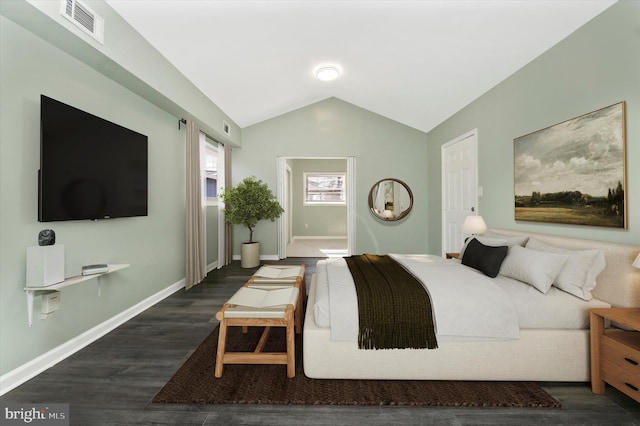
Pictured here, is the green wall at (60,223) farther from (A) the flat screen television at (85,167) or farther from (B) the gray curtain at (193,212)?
(B) the gray curtain at (193,212)

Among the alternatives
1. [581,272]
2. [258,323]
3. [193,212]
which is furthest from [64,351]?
[581,272]

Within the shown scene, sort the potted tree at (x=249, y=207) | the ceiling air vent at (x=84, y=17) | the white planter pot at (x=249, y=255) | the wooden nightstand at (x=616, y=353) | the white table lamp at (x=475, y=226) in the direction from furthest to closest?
1. the white planter pot at (x=249, y=255)
2. the potted tree at (x=249, y=207)
3. the white table lamp at (x=475, y=226)
4. the ceiling air vent at (x=84, y=17)
5. the wooden nightstand at (x=616, y=353)

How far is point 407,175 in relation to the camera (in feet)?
18.5

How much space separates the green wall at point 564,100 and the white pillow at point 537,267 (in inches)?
19.5

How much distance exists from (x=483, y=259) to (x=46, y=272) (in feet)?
10.2

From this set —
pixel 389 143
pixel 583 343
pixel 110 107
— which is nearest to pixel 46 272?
pixel 110 107

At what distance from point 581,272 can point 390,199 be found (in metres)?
3.79

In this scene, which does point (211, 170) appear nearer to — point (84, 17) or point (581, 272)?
point (84, 17)

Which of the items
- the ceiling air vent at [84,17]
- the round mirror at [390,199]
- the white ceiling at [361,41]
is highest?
the white ceiling at [361,41]

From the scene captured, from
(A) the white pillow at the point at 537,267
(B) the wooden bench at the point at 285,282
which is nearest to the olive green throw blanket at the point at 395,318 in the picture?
(B) the wooden bench at the point at 285,282

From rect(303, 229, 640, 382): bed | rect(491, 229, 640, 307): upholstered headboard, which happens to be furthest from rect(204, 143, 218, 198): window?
rect(491, 229, 640, 307): upholstered headboard

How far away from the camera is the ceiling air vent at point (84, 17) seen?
185 cm

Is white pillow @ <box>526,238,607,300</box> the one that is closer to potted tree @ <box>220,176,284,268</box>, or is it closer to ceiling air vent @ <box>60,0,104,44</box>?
ceiling air vent @ <box>60,0,104,44</box>

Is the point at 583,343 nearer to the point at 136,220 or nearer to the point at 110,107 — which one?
the point at 136,220
